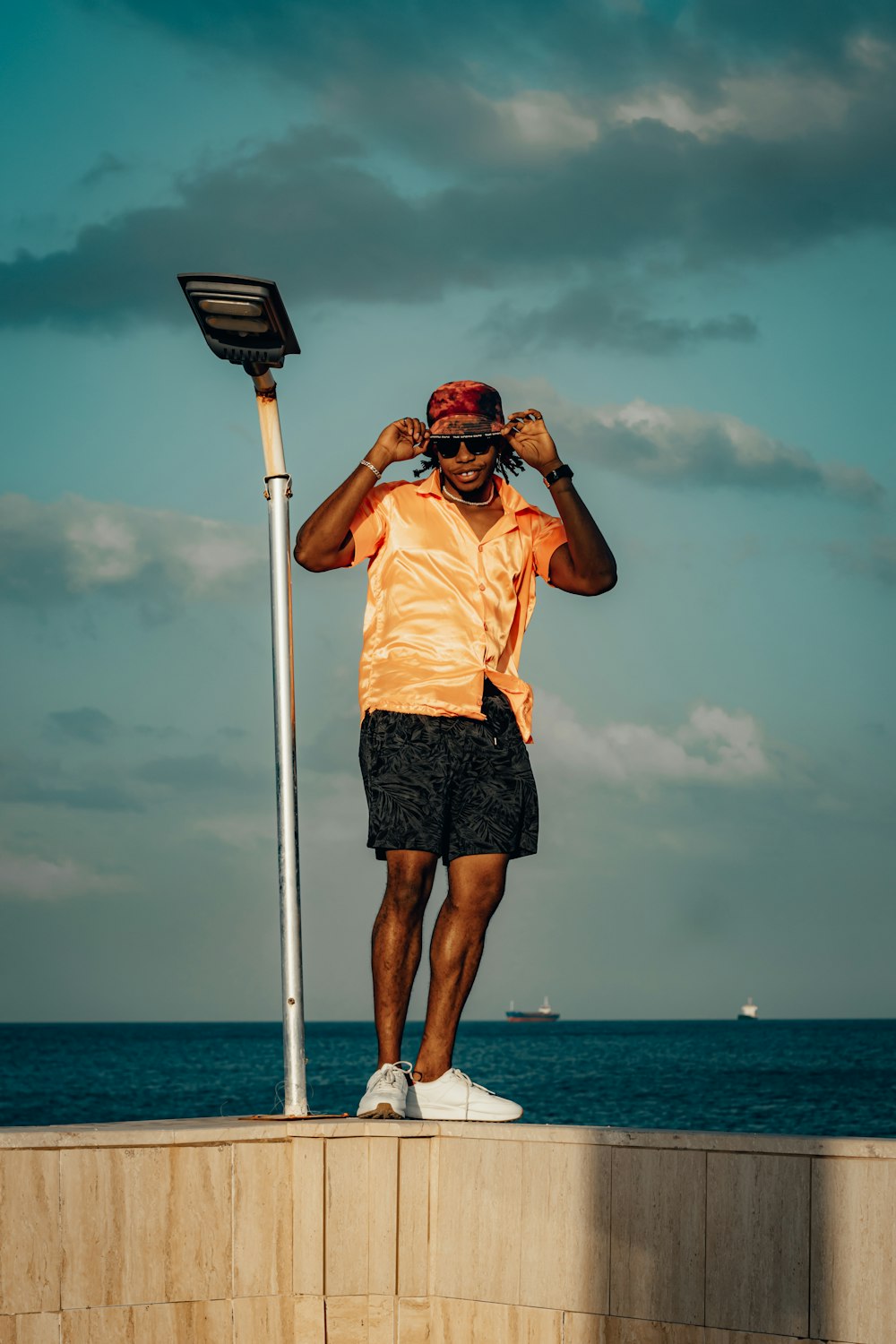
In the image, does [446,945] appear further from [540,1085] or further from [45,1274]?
[540,1085]

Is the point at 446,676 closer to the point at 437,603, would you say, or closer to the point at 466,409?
the point at 437,603

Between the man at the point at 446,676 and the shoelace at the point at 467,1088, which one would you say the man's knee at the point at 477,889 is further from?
the shoelace at the point at 467,1088

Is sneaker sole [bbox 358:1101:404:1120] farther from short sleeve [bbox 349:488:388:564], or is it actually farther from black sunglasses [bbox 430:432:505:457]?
black sunglasses [bbox 430:432:505:457]

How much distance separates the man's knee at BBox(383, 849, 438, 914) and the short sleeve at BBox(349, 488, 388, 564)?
1056 millimetres

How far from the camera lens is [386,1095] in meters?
4.77

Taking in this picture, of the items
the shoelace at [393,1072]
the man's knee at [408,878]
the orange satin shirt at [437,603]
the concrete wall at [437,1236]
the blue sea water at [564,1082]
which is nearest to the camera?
the concrete wall at [437,1236]

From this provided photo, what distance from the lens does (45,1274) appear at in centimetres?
417

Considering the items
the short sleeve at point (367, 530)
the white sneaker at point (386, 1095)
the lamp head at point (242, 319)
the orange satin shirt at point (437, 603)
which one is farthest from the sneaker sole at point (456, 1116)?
the lamp head at point (242, 319)

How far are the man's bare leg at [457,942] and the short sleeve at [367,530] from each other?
3.68 feet

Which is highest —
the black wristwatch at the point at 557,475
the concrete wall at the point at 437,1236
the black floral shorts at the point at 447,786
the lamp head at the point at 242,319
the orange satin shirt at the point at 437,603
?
the lamp head at the point at 242,319

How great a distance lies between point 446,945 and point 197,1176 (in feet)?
3.81

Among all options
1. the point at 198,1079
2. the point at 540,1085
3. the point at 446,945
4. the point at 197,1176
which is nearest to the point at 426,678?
the point at 446,945

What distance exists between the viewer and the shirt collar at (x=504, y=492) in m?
5.49

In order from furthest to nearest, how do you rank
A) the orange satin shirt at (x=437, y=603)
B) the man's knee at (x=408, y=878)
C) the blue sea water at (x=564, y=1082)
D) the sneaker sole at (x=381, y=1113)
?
the blue sea water at (x=564, y=1082) → the orange satin shirt at (x=437, y=603) → the man's knee at (x=408, y=878) → the sneaker sole at (x=381, y=1113)
